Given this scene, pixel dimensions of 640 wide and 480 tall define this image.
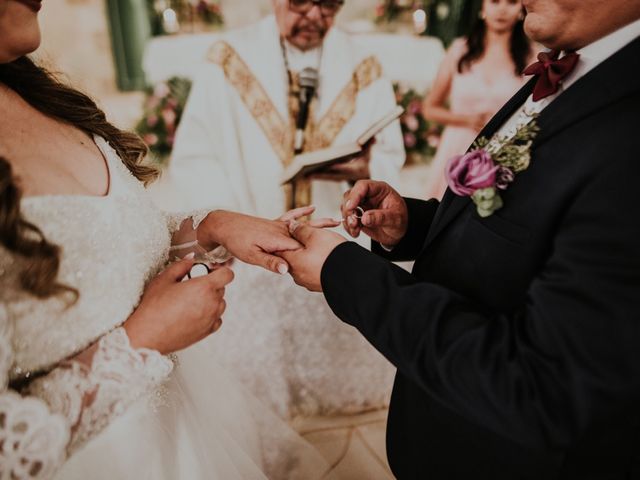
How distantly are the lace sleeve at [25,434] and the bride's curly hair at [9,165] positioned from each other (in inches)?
4.5

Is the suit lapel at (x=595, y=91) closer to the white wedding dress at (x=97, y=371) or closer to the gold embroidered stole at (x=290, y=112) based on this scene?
the white wedding dress at (x=97, y=371)

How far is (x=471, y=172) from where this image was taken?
0.99m

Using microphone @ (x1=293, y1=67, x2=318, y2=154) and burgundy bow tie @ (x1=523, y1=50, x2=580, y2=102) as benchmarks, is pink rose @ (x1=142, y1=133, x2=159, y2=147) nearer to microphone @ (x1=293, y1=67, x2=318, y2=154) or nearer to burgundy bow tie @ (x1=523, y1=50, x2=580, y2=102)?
microphone @ (x1=293, y1=67, x2=318, y2=154)

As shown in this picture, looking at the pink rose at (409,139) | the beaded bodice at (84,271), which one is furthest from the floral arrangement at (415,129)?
the beaded bodice at (84,271)

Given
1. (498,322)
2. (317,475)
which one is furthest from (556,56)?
(317,475)

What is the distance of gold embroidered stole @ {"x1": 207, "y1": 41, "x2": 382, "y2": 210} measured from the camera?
243 cm

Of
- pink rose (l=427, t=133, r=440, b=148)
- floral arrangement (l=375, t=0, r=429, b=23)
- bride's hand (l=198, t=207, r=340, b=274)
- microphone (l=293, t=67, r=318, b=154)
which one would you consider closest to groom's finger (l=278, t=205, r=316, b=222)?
bride's hand (l=198, t=207, r=340, b=274)

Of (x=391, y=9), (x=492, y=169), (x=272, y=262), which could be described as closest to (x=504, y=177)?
(x=492, y=169)

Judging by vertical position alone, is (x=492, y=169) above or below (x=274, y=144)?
above

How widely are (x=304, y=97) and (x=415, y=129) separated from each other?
267 centimetres

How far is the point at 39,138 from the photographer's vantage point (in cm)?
107

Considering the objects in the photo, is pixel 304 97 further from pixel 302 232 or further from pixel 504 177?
pixel 504 177

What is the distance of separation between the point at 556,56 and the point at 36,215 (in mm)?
1197

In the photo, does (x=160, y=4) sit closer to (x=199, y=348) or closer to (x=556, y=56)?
(x=199, y=348)
